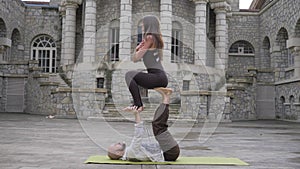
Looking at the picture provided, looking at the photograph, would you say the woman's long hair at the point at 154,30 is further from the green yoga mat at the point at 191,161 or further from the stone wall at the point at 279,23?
the stone wall at the point at 279,23

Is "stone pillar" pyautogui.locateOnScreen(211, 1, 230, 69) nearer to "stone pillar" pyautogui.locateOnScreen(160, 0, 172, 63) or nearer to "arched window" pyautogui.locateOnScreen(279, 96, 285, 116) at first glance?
"arched window" pyautogui.locateOnScreen(279, 96, 285, 116)

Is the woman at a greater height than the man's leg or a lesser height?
greater

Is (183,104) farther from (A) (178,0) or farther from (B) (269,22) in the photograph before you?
(B) (269,22)

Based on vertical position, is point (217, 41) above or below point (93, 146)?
above

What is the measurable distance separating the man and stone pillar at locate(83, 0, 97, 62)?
15827 mm

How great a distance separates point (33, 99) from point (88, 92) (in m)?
6.64

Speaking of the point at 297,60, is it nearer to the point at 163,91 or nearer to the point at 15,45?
the point at 163,91

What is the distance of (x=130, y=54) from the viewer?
19312 mm

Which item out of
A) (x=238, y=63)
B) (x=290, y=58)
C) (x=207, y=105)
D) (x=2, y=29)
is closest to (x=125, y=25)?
(x=207, y=105)

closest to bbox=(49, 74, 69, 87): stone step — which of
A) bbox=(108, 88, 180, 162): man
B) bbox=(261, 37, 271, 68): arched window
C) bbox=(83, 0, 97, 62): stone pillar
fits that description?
bbox=(83, 0, 97, 62): stone pillar

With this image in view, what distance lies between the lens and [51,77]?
72.1 ft

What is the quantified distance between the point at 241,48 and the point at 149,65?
24692 millimetres

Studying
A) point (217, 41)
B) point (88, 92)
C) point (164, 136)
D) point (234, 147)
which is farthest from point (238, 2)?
point (164, 136)

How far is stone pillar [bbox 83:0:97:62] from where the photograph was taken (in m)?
21.3
